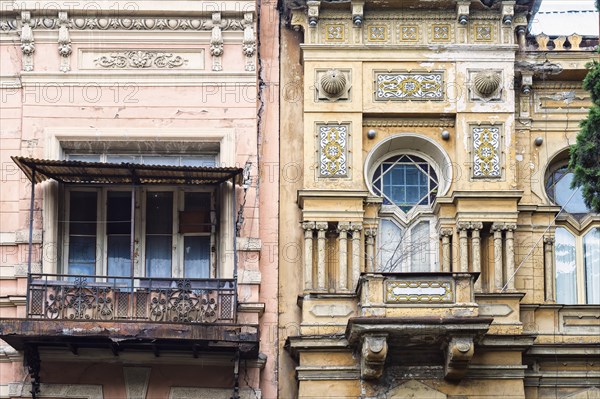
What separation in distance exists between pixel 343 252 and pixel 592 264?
385 cm

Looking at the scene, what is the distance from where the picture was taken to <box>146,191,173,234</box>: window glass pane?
22344 millimetres

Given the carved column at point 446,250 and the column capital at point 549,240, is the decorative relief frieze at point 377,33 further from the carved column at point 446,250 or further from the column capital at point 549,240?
the column capital at point 549,240

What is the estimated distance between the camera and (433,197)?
22562 millimetres

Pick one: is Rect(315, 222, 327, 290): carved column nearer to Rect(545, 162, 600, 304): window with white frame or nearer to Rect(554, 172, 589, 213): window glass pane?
Rect(545, 162, 600, 304): window with white frame

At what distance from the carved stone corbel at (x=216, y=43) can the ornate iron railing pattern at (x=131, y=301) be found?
3.40m

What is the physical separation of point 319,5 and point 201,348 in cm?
547

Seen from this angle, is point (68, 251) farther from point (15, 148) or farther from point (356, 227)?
point (356, 227)

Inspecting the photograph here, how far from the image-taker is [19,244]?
21.7m

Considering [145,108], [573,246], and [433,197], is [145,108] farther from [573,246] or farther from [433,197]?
[573,246]

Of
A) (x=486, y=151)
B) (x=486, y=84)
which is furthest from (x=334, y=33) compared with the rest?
(x=486, y=151)

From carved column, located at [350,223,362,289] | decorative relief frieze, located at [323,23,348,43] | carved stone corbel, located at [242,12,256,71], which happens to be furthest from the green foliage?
carved stone corbel, located at [242,12,256,71]

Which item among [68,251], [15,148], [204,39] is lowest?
[68,251]

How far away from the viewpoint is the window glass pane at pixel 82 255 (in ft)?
72.7

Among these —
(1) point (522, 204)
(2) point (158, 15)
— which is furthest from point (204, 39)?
(1) point (522, 204)
